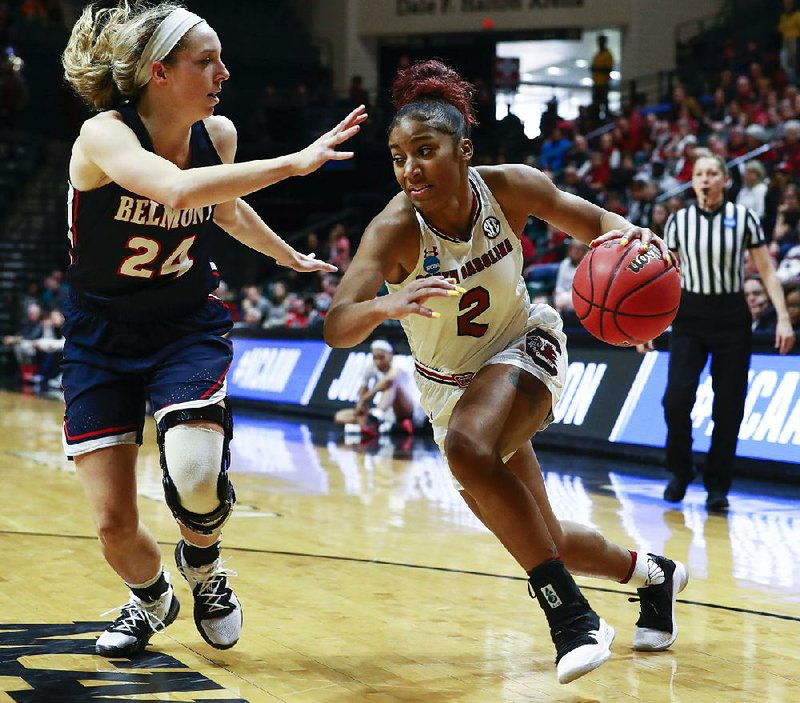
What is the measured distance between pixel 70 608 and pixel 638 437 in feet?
18.0

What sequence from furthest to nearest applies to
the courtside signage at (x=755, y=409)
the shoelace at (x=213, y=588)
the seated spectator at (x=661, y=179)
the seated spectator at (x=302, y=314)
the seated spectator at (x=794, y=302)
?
1. the seated spectator at (x=302, y=314)
2. the seated spectator at (x=661, y=179)
3. the seated spectator at (x=794, y=302)
4. the courtside signage at (x=755, y=409)
5. the shoelace at (x=213, y=588)

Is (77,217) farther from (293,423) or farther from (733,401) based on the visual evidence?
(293,423)

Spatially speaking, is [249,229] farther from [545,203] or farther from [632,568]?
[632,568]

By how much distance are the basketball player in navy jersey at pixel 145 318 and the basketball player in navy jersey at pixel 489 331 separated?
344 millimetres

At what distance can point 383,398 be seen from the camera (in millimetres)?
11344

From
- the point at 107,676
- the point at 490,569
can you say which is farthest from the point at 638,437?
the point at 107,676

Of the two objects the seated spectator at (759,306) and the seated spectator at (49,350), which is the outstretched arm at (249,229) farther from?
the seated spectator at (49,350)

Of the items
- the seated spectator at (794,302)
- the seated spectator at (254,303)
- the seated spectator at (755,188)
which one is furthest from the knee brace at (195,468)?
the seated spectator at (254,303)

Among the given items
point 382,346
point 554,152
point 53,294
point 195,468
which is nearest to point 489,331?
point 195,468

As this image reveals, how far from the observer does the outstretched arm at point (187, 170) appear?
10.7 feet

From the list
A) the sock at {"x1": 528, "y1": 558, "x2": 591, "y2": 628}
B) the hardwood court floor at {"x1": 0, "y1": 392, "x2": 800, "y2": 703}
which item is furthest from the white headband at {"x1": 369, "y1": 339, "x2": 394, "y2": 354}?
the sock at {"x1": 528, "y1": 558, "x2": 591, "y2": 628}

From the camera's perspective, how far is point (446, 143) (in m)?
3.71

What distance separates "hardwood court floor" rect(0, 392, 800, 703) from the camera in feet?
11.9

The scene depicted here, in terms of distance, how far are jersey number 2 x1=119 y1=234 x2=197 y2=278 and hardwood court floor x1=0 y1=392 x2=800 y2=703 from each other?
121 cm
